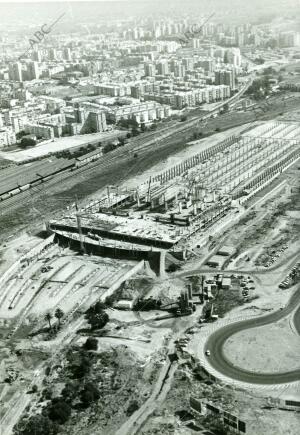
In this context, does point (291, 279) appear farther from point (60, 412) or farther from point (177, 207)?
point (60, 412)

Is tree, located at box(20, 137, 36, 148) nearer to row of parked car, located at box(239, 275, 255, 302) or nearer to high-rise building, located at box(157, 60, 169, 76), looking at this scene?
row of parked car, located at box(239, 275, 255, 302)

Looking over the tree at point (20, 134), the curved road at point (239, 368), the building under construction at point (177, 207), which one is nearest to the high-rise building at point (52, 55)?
the tree at point (20, 134)

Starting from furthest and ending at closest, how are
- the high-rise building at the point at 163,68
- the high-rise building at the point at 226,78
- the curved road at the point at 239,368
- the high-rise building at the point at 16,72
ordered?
the high-rise building at the point at 16,72 < the high-rise building at the point at 163,68 < the high-rise building at the point at 226,78 < the curved road at the point at 239,368

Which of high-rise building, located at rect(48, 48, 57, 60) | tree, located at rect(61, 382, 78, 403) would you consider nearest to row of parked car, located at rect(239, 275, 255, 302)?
tree, located at rect(61, 382, 78, 403)

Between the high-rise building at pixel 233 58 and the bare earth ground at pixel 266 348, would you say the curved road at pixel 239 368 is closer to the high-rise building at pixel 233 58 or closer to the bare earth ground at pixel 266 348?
the bare earth ground at pixel 266 348

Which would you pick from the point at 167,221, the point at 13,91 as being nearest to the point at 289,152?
the point at 167,221
